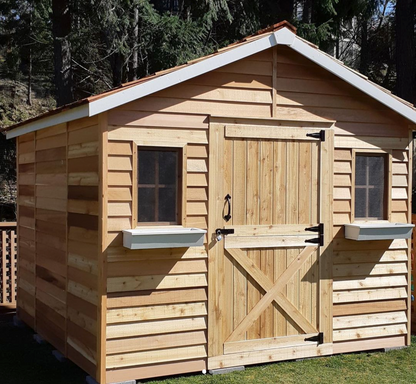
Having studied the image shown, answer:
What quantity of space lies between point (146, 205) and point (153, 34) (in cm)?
854

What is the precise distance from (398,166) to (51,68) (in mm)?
15424

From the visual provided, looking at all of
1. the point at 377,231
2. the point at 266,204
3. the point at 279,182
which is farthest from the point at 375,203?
the point at 266,204

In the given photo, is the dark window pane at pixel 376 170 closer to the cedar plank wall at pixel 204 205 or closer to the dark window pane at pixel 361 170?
the dark window pane at pixel 361 170

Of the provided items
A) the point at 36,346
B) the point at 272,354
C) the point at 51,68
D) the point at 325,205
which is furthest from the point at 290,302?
the point at 51,68

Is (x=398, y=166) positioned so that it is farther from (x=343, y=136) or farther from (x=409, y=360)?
(x=409, y=360)

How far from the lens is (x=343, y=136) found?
6.56 m

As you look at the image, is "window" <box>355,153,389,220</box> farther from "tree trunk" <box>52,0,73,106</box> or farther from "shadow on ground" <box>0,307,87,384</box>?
"tree trunk" <box>52,0,73,106</box>

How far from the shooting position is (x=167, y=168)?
5.84 metres

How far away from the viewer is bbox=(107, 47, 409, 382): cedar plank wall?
221 inches

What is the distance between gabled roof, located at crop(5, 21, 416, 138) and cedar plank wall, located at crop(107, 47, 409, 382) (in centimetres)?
19

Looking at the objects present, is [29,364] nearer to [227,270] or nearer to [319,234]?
[227,270]

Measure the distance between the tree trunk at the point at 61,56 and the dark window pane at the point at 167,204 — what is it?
311 inches

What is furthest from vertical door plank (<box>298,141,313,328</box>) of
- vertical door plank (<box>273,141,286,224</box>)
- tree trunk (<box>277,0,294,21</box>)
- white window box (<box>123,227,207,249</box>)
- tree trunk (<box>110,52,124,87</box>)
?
tree trunk (<box>277,0,294,21</box>)

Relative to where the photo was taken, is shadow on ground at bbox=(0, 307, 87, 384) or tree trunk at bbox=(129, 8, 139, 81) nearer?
shadow on ground at bbox=(0, 307, 87, 384)
